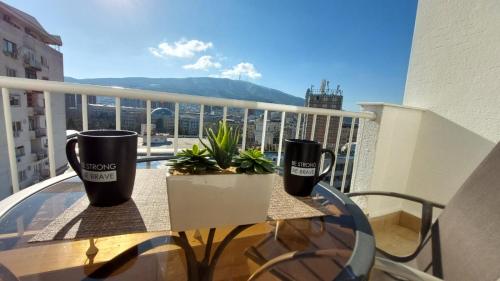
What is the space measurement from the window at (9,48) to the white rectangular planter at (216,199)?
9.87 meters

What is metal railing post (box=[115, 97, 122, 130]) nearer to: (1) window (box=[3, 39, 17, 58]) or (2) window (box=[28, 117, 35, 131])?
(2) window (box=[28, 117, 35, 131])

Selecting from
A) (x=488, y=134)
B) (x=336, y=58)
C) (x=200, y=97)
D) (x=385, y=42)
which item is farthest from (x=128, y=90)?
(x=336, y=58)

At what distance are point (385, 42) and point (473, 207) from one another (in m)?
7.73

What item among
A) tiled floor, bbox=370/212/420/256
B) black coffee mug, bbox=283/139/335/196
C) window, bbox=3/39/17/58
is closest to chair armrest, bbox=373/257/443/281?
black coffee mug, bbox=283/139/335/196

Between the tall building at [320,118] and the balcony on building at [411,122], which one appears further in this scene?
the tall building at [320,118]

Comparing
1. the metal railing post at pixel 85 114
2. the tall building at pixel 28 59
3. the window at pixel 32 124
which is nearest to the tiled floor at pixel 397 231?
the metal railing post at pixel 85 114

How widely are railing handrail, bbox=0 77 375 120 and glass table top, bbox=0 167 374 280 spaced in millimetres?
617

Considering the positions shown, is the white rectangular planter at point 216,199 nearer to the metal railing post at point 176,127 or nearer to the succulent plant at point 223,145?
→ the succulent plant at point 223,145

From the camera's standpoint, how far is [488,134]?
179 centimetres

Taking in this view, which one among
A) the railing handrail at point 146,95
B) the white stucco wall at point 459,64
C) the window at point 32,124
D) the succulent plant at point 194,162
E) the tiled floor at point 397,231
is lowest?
the tiled floor at point 397,231

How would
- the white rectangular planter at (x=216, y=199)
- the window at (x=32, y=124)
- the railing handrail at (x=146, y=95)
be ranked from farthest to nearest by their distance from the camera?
the window at (x=32, y=124), the railing handrail at (x=146, y=95), the white rectangular planter at (x=216, y=199)

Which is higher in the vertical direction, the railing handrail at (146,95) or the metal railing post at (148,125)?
the railing handrail at (146,95)

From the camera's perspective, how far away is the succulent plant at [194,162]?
0.58m

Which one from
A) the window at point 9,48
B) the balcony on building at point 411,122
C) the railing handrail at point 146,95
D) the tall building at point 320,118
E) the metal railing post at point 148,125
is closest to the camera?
the railing handrail at point 146,95
